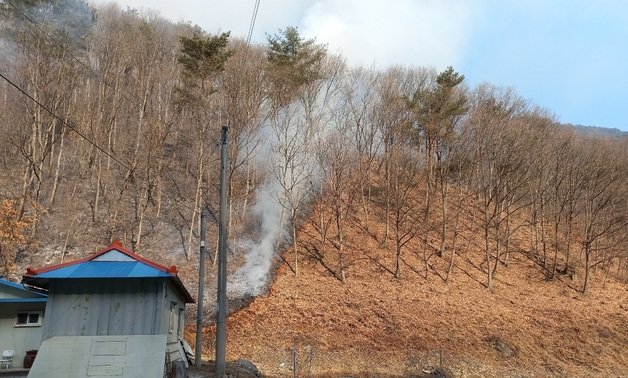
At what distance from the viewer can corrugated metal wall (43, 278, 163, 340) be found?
12.0 meters

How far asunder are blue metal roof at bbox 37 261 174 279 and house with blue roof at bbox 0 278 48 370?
16.0 ft

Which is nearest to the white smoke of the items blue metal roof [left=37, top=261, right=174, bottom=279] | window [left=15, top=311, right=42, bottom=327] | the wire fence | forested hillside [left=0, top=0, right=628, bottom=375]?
forested hillside [left=0, top=0, right=628, bottom=375]

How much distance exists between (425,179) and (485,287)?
12923 millimetres

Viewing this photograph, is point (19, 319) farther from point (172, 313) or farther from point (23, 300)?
point (172, 313)

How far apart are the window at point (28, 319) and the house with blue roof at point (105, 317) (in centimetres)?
471

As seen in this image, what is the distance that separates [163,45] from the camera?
38.4m

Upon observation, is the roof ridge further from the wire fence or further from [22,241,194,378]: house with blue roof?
the wire fence

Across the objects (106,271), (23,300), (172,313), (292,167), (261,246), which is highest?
(292,167)

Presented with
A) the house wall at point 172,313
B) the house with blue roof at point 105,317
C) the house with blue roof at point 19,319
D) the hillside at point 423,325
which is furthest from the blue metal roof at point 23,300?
the hillside at point 423,325

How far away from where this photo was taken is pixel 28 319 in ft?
53.8

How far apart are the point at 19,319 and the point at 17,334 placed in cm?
50

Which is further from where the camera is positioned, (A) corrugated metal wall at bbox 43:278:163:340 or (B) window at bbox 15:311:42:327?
(B) window at bbox 15:311:42:327

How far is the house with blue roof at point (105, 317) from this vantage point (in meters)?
11.0

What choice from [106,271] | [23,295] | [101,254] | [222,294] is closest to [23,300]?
[23,295]
